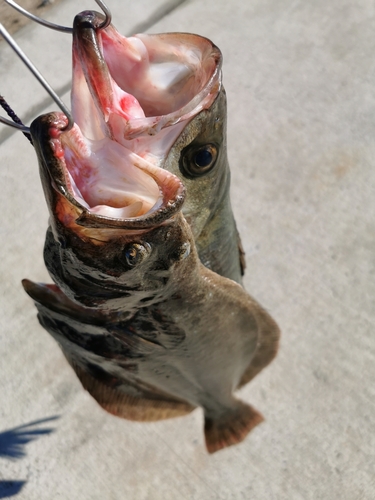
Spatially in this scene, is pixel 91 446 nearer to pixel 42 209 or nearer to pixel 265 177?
pixel 42 209

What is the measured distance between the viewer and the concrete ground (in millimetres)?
2270

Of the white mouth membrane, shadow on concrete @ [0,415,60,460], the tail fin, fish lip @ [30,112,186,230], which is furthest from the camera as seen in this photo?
shadow on concrete @ [0,415,60,460]

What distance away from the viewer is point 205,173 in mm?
1171

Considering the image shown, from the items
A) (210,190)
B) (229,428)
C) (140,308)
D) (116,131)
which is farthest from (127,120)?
(229,428)

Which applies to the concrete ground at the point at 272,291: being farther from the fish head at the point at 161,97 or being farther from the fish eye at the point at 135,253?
the fish eye at the point at 135,253

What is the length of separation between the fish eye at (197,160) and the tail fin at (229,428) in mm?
1348

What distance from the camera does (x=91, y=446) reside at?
2.36 metres

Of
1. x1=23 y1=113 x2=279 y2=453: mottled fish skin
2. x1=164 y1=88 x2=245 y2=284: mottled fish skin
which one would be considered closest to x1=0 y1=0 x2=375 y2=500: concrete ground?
x1=23 y1=113 x2=279 y2=453: mottled fish skin

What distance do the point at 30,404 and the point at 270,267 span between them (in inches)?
53.7

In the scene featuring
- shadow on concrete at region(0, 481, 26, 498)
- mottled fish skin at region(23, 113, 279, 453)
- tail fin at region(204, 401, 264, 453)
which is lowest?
tail fin at region(204, 401, 264, 453)

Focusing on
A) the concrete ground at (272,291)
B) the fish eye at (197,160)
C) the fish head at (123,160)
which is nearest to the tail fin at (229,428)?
the concrete ground at (272,291)

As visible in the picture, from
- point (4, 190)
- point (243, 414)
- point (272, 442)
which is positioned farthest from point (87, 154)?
point (4, 190)

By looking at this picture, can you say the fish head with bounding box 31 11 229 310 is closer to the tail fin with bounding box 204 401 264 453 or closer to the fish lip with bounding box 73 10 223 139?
the fish lip with bounding box 73 10 223 139

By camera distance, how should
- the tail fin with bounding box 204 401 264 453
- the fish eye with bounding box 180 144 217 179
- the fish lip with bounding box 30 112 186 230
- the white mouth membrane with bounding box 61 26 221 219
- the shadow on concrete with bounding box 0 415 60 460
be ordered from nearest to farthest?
the fish lip with bounding box 30 112 186 230 → the white mouth membrane with bounding box 61 26 221 219 → the fish eye with bounding box 180 144 217 179 → the tail fin with bounding box 204 401 264 453 → the shadow on concrete with bounding box 0 415 60 460
